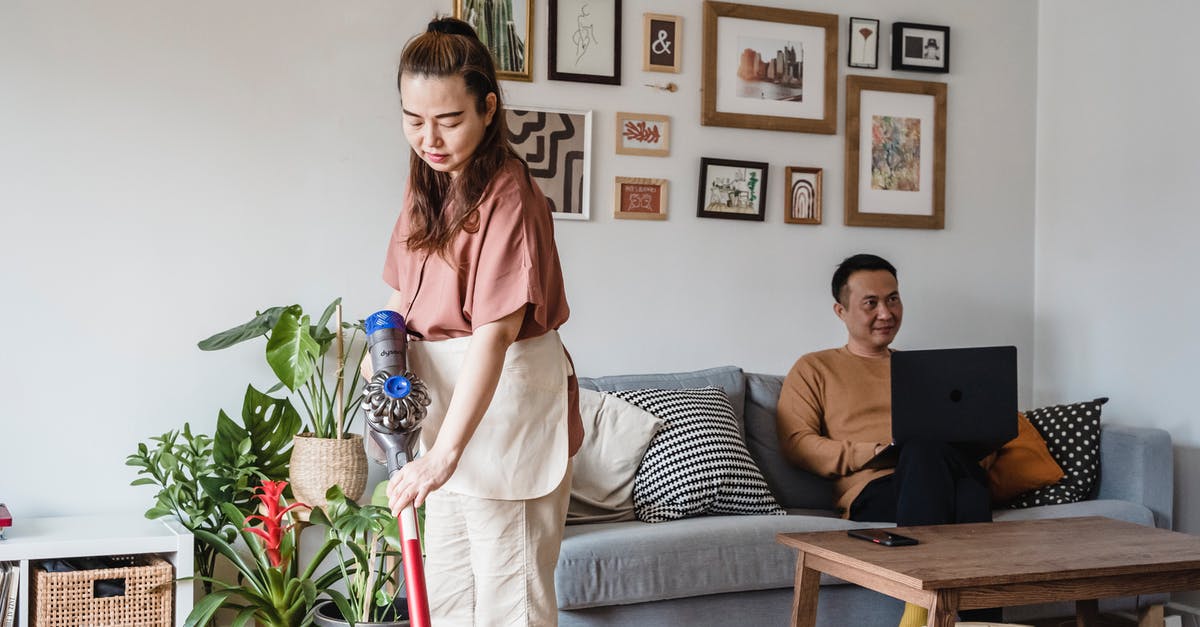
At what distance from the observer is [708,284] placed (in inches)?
139

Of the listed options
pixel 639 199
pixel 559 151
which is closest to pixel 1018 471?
pixel 639 199

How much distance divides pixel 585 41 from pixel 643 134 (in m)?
0.33

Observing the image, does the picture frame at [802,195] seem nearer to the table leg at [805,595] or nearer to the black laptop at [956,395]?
the black laptop at [956,395]

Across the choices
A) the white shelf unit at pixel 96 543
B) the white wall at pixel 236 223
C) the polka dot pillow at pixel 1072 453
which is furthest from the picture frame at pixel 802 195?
the white shelf unit at pixel 96 543

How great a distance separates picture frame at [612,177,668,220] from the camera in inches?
134

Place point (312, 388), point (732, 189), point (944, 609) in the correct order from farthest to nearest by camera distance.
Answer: point (732, 189) → point (312, 388) → point (944, 609)

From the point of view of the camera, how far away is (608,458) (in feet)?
9.48

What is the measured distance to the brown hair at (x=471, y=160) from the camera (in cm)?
147

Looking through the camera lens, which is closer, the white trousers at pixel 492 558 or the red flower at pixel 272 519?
the white trousers at pixel 492 558

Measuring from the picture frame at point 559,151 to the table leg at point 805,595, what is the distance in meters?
1.37

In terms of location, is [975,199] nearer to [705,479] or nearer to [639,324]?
[639,324]

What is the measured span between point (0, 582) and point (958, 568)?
2.00 m

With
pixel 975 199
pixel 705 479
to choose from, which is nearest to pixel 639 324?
pixel 705 479

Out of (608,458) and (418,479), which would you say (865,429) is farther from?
(418,479)
